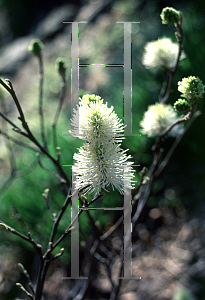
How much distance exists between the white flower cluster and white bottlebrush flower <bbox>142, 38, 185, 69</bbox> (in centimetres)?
49

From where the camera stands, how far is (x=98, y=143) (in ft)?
1.72

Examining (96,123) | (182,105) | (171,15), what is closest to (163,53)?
(171,15)

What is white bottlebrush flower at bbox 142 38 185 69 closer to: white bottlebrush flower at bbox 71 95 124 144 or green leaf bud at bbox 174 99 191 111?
green leaf bud at bbox 174 99 191 111

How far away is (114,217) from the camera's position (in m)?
1.43

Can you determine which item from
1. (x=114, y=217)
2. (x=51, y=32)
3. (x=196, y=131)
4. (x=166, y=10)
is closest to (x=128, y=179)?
(x=166, y=10)

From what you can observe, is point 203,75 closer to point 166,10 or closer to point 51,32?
point 166,10

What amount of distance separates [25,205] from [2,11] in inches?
153

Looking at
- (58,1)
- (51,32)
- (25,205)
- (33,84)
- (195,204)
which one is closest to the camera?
(25,205)

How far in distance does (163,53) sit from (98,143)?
552mm

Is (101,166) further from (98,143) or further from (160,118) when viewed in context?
(160,118)

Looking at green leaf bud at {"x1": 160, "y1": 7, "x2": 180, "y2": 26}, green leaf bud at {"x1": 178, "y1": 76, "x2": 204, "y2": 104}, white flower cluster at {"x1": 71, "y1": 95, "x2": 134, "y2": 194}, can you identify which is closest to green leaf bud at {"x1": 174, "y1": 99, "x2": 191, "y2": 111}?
green leaf bud at {"x1": 178, "y1": 76, "x2": 204, "y2": 104}

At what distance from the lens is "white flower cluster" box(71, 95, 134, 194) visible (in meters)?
0.52

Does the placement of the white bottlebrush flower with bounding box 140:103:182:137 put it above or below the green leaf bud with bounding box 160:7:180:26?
below

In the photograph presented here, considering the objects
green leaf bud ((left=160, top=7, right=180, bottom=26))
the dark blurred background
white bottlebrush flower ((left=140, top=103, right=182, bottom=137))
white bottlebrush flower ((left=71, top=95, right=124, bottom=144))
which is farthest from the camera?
the dark blurred background
